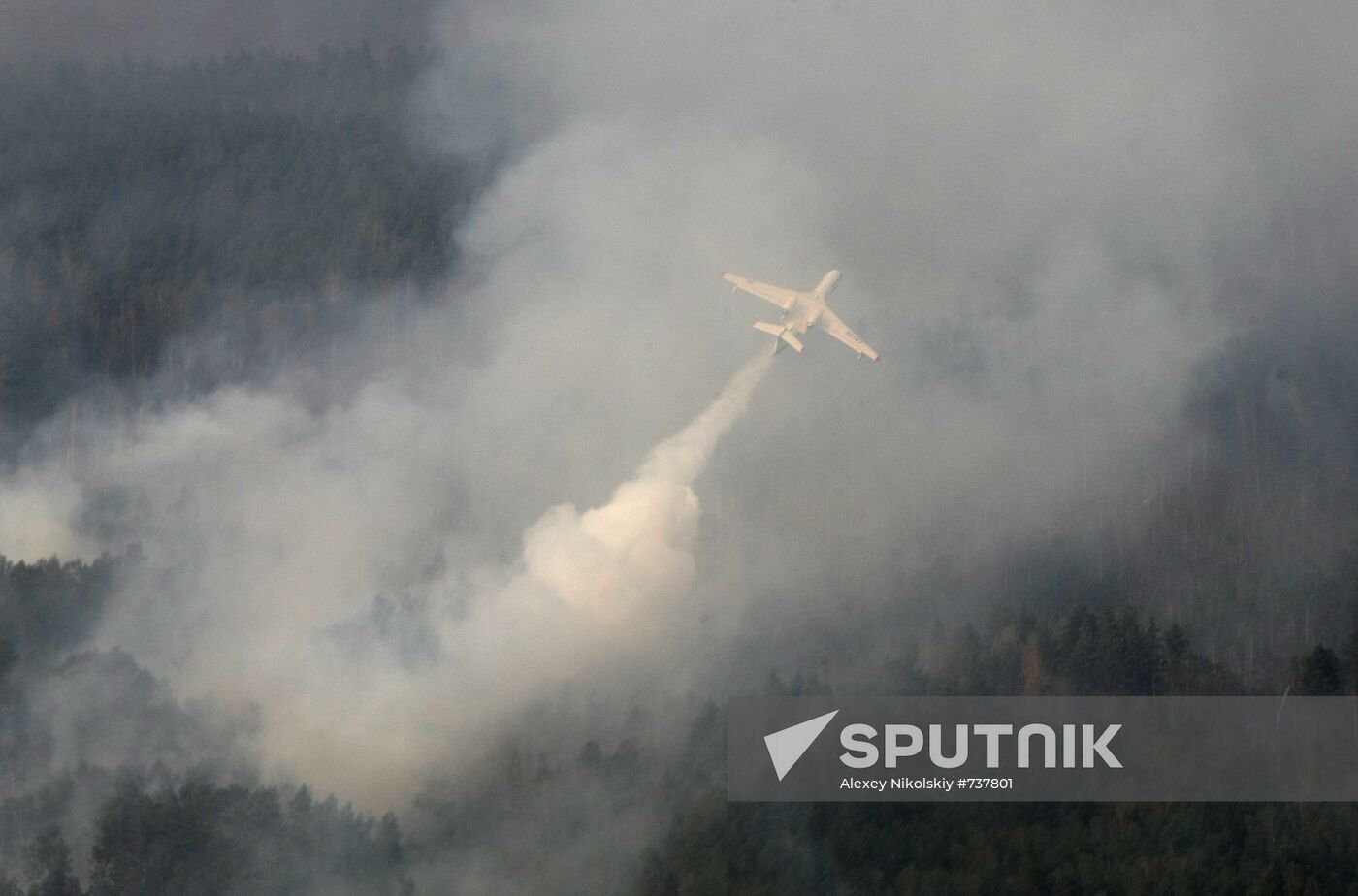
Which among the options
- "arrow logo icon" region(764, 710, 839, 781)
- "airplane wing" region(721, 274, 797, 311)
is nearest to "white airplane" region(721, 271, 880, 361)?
"airplane wing" region(721, 274, 797, 311)

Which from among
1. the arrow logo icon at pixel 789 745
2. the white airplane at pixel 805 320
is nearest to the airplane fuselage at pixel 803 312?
the white airplane at pixel 805 320

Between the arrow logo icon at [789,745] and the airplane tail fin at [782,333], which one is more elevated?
the airplane tail fin at [782,333]

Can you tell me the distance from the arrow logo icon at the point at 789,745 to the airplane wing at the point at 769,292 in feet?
64.1

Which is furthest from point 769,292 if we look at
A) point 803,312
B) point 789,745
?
point 789,745

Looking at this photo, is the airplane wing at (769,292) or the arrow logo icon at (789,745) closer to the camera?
the arrow logo icon at (789,745)

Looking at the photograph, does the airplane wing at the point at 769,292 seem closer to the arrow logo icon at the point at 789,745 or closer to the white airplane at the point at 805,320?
the white airplane at the point at 805,320

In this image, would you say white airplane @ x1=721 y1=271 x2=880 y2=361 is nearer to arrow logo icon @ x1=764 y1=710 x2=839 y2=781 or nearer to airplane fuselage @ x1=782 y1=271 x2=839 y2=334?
airplane fuselage @ x1=782 y1=271 x2=839 y2=334

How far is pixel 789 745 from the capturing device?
87312mm

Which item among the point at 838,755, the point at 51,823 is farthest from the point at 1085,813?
the point at 51,823

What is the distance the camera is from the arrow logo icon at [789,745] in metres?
87.2

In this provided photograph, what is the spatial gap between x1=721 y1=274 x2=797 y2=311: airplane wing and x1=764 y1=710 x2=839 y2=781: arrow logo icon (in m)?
19.5

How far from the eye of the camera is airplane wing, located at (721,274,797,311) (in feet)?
307

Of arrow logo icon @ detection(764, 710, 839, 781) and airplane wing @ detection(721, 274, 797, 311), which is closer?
arrow logo icon @ detection(764, 710, 839, 781)

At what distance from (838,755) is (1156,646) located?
33.9 m
